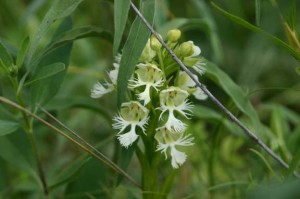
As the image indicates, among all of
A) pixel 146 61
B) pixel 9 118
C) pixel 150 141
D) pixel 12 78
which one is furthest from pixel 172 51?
pixel 9 118

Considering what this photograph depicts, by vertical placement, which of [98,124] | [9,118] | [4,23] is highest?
[9,118]

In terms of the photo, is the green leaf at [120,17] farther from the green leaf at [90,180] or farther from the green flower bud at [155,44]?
the green leaf at [90,180]

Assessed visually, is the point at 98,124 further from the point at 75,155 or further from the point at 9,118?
the point at 9,118

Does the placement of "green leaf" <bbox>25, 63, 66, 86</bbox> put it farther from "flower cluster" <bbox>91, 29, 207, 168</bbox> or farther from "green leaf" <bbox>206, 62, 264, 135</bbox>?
"green leaf" <bbox>206, 62, 264, 135</bbox>

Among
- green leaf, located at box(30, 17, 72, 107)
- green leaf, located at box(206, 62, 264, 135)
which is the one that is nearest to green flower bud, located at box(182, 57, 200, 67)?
green leaf, located at box(206, 62, 264, 135)

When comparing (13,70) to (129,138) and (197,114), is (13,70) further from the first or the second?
(197,114)

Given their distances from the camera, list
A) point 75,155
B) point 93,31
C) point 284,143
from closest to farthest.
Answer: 1. point 93,31
2. point 284,143
3. point 75,155

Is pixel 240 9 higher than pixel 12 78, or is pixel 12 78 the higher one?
pixel 12 78
